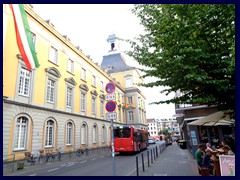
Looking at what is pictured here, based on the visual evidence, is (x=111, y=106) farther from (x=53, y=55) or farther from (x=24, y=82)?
(x=53, y=55)

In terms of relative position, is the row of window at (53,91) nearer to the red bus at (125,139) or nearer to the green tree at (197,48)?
the red bus at (125,139)

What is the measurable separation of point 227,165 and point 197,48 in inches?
177

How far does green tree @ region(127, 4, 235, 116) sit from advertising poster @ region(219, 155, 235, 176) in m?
2.21

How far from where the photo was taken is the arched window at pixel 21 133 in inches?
570

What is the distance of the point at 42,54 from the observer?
18.5 metres

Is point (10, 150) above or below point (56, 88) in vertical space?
below

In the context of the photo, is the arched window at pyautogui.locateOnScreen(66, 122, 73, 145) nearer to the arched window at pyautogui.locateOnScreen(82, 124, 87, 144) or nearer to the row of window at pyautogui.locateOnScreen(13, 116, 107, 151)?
the row of window at pyautogui.locateOnScreen(13, 116, 107, 151)

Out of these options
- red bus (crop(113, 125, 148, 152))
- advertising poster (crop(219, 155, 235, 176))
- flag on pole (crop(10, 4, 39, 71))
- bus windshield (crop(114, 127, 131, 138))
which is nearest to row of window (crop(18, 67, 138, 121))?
flag on pole (crop(10, 4, 39, 71))

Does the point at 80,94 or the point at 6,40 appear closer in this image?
the point at 6,40

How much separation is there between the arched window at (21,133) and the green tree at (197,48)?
12.0 m

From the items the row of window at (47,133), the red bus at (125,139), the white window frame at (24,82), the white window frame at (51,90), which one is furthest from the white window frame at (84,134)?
the white window frame at (24,82)

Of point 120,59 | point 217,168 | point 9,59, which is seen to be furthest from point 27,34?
point 120,59

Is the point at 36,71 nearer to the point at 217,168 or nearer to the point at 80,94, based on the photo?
the point at 80,94

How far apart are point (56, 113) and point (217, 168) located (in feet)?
52.2
